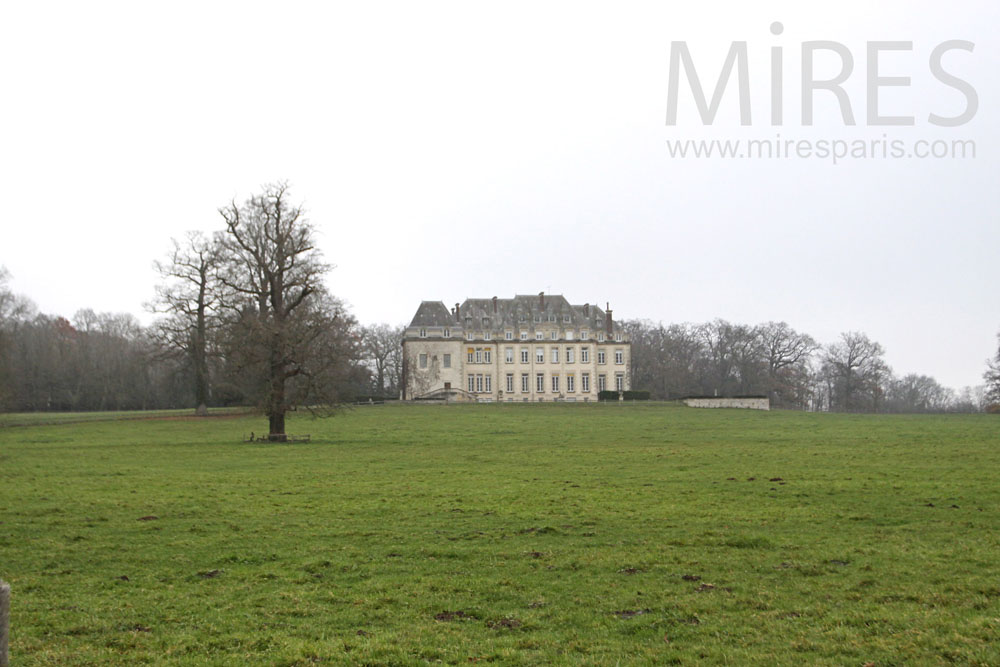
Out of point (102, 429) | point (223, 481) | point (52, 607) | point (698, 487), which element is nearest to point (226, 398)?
point (102, 429)

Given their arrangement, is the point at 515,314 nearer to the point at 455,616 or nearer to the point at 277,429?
the point at 277,429

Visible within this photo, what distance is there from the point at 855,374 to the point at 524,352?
5068 cm

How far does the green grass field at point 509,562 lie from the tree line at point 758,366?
8971 cm

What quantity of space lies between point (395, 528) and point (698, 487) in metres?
8.88

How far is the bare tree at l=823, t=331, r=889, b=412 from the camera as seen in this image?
116 meters

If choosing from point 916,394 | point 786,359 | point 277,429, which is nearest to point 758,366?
point 786,359

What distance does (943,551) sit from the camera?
12312 millimetres

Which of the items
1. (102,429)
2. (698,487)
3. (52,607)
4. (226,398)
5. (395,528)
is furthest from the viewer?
(226,398)

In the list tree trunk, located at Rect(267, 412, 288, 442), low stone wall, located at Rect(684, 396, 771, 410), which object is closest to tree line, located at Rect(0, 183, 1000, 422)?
tree trunk, located at Rect(267, 412, 288, 442)

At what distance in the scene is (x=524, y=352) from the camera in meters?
108

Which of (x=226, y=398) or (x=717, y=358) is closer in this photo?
(x=226, y=398)

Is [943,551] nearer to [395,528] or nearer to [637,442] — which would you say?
[395,528]

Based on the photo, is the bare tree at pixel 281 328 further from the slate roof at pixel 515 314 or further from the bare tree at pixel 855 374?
the bare tree at pixel 855 374

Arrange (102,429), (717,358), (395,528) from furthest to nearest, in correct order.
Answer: (717,358) → (102,429) → (395,528)
